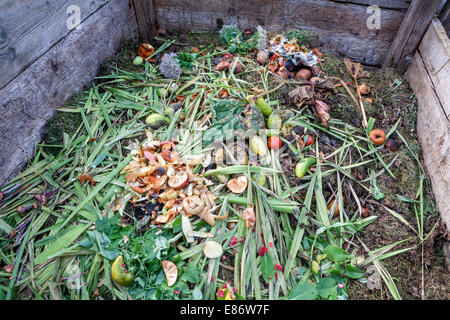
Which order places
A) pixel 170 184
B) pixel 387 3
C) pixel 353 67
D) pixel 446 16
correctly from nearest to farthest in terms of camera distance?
pixel 170 184 < pixel 446 16 < pixel 387 3 < pixel 353 67

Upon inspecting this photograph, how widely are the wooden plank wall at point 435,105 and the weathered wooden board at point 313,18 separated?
1.37 feet

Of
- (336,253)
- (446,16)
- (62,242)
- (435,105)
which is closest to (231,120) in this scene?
(336,253)

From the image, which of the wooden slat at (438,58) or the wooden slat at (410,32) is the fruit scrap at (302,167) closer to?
the wooden slat at (438,58)

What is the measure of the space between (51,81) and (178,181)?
1.46 m

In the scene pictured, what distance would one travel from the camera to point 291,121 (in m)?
2.43

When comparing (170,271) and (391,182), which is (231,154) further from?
(391,182)

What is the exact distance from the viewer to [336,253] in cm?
191

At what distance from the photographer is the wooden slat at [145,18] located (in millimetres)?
3172

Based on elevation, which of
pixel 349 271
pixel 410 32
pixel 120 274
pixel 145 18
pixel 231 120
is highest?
pixel 145 18

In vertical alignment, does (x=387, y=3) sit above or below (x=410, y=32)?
above

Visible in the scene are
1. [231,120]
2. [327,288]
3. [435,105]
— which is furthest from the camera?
[435,105]

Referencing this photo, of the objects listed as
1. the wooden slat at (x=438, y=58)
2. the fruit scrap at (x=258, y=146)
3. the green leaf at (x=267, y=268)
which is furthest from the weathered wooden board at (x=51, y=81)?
the wooden slat at (x=438, y=58)

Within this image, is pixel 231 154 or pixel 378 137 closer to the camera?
pixel 231 154
